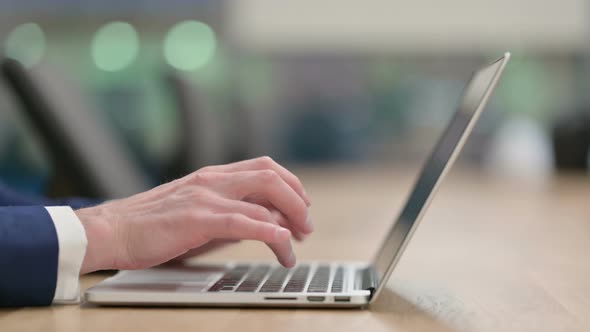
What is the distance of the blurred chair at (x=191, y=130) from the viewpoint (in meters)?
2.85

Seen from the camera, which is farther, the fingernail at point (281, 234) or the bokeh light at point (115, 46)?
the bokeh light at point (115, 46)

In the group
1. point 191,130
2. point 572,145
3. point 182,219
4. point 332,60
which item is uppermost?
point 332,60

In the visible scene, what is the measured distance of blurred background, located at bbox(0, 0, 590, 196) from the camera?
5.89 metres

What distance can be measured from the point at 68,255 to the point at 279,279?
225 mm

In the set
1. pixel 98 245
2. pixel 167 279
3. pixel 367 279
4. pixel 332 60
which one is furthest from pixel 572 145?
pixel 98 245

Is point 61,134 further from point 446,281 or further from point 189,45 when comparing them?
point 189,45

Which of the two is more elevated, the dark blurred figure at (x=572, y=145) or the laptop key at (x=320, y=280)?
the laptop key at (x=320, y=280)

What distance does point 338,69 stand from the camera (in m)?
6.10

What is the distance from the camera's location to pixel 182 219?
0.76 metres

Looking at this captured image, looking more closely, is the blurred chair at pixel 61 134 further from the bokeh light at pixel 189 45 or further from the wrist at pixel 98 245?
the bokeh light at pixel 189 45

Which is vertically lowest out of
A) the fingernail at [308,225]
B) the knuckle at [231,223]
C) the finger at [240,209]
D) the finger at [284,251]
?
the finger at [284,251]

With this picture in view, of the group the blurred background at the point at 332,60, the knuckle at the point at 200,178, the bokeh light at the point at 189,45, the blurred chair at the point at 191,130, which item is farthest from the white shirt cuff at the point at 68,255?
the bokeh light at the point at 189,45

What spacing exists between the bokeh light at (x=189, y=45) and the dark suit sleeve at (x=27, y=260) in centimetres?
535

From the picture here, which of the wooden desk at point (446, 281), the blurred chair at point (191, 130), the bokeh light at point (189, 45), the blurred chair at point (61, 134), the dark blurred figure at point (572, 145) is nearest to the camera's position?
the wooden desk at point (446, 281)
